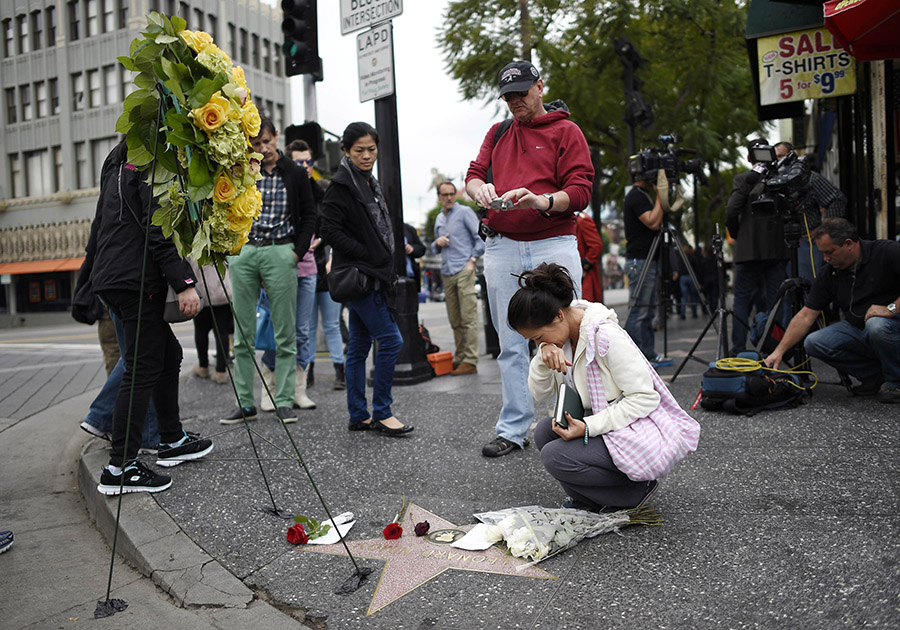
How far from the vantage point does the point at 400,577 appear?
2.88 m

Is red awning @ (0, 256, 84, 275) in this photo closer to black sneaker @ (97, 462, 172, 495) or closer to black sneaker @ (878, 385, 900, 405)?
black sneaker @ (97, 462, 172, 495)

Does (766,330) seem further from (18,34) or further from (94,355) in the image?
(18,34)

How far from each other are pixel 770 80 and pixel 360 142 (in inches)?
210

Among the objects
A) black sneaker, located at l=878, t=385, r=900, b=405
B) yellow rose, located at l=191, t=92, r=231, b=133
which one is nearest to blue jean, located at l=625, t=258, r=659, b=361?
black sneaker, located at l=878, t=385, r=900, b=405

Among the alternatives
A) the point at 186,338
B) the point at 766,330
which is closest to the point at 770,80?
the point at 766,330

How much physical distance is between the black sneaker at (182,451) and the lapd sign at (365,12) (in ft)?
15.2

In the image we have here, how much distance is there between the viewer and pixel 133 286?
3.96 m

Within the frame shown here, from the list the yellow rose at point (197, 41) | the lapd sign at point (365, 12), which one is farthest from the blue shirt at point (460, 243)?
the yellow rose at point (197, 41)

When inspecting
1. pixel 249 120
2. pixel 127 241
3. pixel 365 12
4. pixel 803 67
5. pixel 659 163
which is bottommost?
pixel 127 241

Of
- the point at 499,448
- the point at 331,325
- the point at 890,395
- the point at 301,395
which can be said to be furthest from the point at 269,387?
the point at 890,395

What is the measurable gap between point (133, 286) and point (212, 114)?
4.84 ft

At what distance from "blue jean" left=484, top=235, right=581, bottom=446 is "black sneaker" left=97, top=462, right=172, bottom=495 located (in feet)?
6.18

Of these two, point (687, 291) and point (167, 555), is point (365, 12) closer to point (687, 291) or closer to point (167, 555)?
point (167, 555)

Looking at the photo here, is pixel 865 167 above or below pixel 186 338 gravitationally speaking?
above
